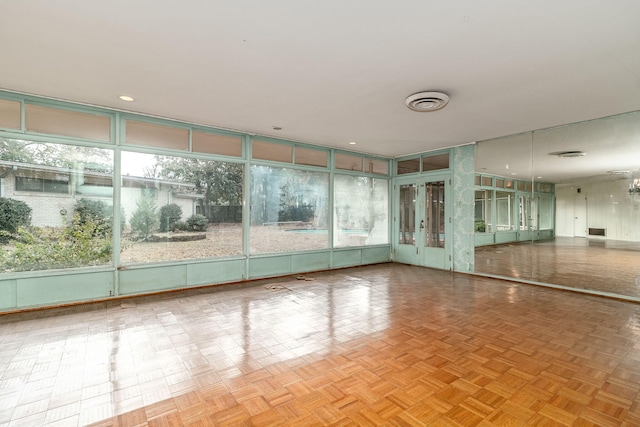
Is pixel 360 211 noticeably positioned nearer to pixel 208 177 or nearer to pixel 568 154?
pixel 208 177

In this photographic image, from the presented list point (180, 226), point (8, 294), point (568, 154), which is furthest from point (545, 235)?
point (8, 294)

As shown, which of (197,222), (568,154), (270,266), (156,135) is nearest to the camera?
(156,135)

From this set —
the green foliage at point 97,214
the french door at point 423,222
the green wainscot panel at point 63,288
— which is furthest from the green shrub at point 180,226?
the french door at point 423,222

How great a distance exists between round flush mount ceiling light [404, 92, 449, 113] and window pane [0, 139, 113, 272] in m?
4.37

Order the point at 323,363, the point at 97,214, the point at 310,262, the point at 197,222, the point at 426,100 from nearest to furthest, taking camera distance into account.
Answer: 1. the point at 323,363
2. the point at 426,100
3. the point at 97,214
4. the point at 197,222
5. the point at 310,262

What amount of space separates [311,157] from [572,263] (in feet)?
19.9

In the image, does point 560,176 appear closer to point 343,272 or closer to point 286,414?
point 343,272

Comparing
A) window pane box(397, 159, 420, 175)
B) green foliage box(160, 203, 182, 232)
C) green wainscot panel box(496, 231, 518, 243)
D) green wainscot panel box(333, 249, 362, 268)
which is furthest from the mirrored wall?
green foliage box(160, 203, 182, 232)

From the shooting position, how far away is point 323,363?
2496 mm

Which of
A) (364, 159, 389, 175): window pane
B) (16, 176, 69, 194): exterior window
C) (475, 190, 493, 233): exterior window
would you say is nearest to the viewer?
(16, 176, 69, 194): exterior window

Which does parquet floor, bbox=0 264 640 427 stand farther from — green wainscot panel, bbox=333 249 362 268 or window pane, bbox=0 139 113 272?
green wainscot panel, bbox=333 249 362 268

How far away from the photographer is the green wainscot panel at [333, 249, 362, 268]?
22.4ft

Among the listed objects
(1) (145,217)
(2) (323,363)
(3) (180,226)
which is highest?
(1) (145,217)

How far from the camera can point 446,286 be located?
5.19 metres
